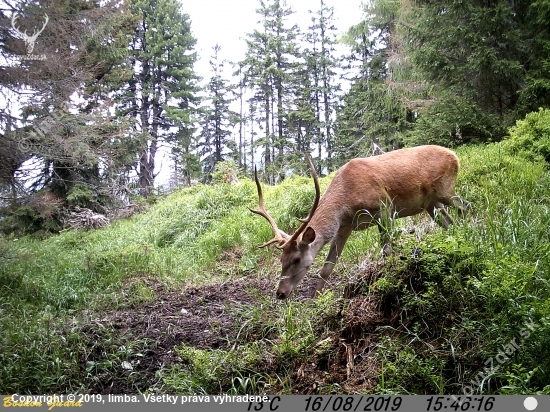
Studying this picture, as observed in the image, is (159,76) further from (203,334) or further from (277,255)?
(203,334)

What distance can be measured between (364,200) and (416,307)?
1881 mm

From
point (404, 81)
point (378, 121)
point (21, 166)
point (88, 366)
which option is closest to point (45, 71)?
point (21, 166)

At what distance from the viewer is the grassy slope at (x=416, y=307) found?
7.48 feet

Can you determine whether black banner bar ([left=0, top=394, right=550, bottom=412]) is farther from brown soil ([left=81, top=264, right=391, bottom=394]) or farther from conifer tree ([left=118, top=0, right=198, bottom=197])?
conifer tree ([left=118, top=0, right=198, bottom=197])

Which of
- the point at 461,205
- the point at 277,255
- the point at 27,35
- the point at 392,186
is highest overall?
the point at 27,35

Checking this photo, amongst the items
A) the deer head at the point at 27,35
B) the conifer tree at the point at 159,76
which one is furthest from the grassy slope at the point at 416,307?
the conifer tree at the point at 159,76

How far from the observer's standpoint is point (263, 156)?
75.4 ft

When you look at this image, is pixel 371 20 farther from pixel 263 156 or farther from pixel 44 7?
pixel 44 7

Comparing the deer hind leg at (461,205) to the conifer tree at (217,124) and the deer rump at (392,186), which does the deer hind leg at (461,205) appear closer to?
the deer rump at (392,186)

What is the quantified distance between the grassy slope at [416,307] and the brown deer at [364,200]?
0.29m

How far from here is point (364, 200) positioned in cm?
449

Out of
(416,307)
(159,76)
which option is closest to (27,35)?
(416,307)

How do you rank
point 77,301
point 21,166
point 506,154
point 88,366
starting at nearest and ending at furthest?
point 88,366 < point 77,301 < point 506,154 < point 21,166

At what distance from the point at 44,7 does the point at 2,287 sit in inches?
213
